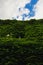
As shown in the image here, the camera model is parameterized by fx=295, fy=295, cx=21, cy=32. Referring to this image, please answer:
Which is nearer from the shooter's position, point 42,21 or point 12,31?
point 12,31

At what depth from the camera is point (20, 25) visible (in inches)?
1741

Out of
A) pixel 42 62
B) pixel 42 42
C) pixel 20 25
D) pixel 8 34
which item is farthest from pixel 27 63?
pixel 20 25

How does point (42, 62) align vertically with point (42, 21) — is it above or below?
below

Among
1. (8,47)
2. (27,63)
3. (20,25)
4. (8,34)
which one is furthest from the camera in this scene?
(20,25)

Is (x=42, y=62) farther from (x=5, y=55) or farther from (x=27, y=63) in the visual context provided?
(x=5, y=55)

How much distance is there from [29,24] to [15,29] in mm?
3238

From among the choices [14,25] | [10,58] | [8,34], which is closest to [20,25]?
[14,25]

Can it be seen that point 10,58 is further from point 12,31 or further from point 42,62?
point 12,31

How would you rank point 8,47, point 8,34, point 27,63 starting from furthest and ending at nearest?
point 8,34 < point 8,47 < point 27,63

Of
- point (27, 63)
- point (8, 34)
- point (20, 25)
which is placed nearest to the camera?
point (27, 63)

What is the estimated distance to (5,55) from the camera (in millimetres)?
29672

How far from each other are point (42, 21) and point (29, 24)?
2117 millimetres

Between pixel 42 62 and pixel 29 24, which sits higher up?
pixel 29 24

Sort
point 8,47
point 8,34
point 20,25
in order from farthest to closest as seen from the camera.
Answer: point 20,25 → point 8,34 → point 8,47
